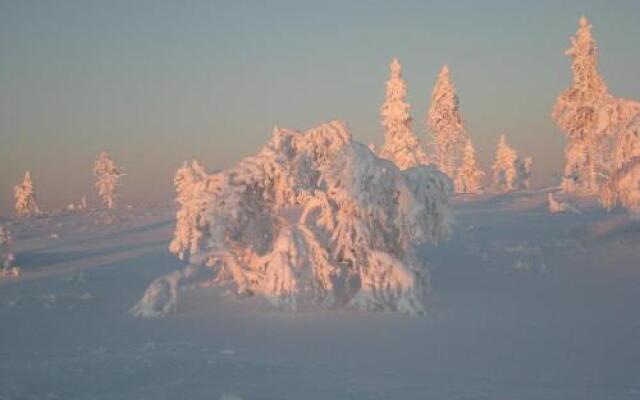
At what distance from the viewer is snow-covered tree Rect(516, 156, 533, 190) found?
9012cm

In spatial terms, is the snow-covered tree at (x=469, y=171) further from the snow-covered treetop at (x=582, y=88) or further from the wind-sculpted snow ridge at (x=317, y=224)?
the wind-sculpted snow ridge at (x=317, y=224)

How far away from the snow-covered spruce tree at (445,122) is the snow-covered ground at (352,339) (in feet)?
135

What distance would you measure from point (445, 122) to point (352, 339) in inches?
2180

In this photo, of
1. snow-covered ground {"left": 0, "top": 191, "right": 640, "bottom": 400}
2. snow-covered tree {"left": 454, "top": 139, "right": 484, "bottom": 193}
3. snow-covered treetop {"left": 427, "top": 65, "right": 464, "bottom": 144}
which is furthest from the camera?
snow-covered tree {"left": 454, "top": 139, "right": 484, "bottom": 193}

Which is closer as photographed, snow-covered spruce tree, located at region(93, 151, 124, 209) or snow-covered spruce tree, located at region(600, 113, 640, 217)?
snow-covered spruce tree, located at region(600, 113, 640, 217)

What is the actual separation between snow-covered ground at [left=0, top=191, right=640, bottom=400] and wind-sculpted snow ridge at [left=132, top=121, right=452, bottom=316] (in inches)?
28.6

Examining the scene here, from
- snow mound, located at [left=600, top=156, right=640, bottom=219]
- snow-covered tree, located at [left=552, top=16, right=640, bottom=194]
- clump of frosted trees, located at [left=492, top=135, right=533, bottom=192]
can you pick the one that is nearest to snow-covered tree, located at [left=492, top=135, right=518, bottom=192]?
clump of frosted trees, located at [left=492, top=135, right=533, bottom=192]

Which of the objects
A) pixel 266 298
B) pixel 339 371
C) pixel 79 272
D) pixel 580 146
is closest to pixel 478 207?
pixel 580 146

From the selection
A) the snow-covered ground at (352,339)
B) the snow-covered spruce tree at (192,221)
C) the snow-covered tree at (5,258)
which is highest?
the snow-covered spruce tree at (192,221)

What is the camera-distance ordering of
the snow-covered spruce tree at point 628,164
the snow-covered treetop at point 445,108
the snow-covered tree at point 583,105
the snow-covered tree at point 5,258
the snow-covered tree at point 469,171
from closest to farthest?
the snow-covered spruce tree at point 628,164 → the snow-covered tree at point 5,258 → the snow-covered tree at point 583,105 → the snow-covered treetop at point 445,108 → the snow-covered tree at point 469,171

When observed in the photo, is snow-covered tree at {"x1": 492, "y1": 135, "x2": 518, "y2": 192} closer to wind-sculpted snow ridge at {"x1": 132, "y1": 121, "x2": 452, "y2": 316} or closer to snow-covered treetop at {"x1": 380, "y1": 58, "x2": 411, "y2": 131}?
snow-covered treetop at {"x1": 380, "y1": 58, "x2": 411, "y2": 131}

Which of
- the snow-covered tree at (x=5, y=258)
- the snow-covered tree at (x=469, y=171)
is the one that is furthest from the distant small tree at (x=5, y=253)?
the snow-covered tree at (x=469, y=171)

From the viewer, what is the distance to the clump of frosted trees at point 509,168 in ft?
291

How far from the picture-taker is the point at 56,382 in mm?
9344
